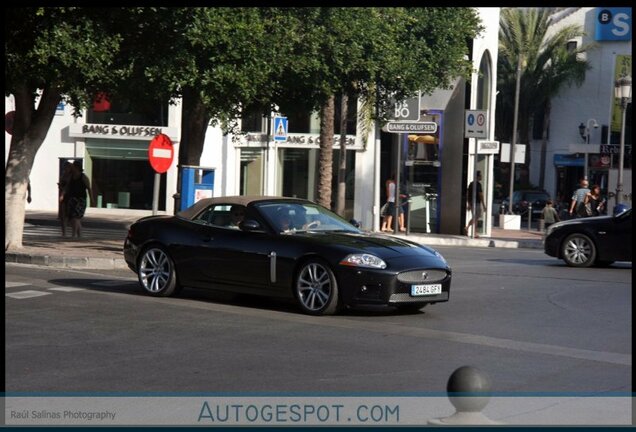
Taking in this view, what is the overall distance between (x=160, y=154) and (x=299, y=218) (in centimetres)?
810

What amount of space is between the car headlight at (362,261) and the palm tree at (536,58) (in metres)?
49.1

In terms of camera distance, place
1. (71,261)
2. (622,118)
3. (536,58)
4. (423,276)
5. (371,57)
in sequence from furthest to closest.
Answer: (536,58) < (622,118) < (371,57) < (71,261) < (423,276)

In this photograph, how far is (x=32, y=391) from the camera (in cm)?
814

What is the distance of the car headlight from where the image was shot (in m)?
12.8

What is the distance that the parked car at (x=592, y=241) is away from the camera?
20391 millimetres

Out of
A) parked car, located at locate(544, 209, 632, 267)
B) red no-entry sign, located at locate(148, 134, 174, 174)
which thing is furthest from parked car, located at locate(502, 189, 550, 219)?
red no-entry sign, located at locate(148, 134, 174, 174)

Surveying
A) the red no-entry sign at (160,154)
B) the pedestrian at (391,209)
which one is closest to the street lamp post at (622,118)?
the pedestrian at (391,209)

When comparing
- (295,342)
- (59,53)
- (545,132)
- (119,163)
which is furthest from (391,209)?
(545,132)

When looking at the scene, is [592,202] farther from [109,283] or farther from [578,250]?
[109,283]

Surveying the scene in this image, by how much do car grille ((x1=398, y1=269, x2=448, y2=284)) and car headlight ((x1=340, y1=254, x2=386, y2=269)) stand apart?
264 millimetres

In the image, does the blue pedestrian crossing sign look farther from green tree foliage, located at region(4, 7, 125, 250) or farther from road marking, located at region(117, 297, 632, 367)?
road marking, located at region(117, 297, 632, 367)

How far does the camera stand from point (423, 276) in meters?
13.1

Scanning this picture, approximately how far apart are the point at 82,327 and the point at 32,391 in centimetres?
347

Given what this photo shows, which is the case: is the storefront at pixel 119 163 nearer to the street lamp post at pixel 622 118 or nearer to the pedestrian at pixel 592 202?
the pedestrian at pixel 592 202
